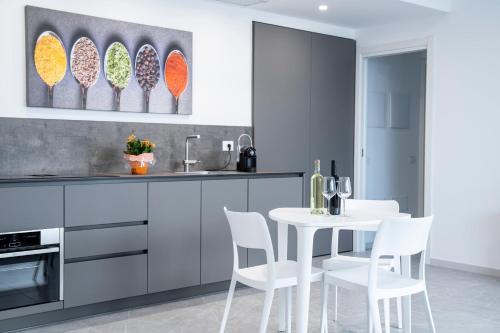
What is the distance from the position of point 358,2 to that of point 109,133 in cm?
260

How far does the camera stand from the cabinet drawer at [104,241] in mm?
3783

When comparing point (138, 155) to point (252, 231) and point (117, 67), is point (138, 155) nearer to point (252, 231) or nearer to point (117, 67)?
point (117, 67)

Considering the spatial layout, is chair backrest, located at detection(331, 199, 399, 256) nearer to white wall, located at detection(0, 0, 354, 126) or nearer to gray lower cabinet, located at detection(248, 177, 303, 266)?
gray lower cabinet, located at detection(248, 177, 303, 266)

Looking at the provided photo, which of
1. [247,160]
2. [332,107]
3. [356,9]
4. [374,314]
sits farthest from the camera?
[332,107]

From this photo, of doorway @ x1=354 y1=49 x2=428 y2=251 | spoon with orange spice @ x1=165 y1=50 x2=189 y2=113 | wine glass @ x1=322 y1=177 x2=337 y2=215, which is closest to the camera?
wine glass @ x1=322 y1=177 x2=337 y2=215

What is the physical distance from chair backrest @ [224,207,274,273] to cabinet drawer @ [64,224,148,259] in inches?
49.3

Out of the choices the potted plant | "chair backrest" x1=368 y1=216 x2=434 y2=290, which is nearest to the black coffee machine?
the potted plant

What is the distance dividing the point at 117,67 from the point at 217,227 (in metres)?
1.54

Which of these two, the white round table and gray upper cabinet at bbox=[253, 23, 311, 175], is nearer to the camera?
the white round table

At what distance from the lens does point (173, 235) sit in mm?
4285

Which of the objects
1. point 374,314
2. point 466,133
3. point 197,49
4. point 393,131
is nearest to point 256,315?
point 374,314

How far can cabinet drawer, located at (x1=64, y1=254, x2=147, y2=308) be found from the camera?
379 centimetres

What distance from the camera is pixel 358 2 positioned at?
5.27m

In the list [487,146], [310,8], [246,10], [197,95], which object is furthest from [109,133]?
[487,146]
